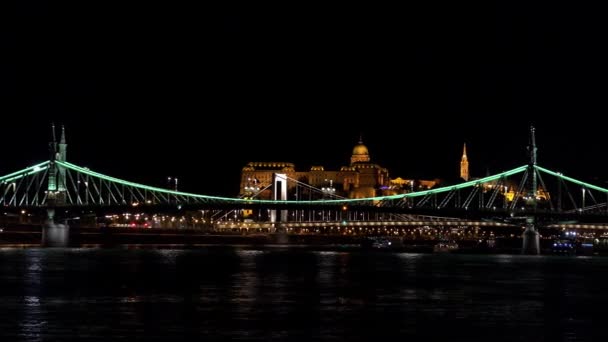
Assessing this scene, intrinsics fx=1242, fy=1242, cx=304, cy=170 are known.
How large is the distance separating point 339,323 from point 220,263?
1310 inches

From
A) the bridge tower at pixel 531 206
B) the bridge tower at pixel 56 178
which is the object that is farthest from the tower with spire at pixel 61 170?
the bridge tower at pixel 531 206

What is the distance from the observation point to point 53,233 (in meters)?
87.5

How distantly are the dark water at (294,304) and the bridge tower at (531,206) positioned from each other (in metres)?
32.4

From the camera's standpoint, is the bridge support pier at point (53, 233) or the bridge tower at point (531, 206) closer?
the bridge tower at point (531, 206)

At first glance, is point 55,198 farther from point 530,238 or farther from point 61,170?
point 530,238

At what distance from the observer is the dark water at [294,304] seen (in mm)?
24547

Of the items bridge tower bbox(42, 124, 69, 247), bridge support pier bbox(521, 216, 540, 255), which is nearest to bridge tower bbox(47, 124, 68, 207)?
bridge tower bbox(42, 124, 69, 247)

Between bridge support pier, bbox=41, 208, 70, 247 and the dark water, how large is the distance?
1402 inches

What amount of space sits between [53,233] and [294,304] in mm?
58635

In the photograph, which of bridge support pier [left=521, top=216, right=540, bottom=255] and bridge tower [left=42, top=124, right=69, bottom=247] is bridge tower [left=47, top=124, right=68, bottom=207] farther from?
bridge support pier [left=521, top=216, right=540, bottom=255]

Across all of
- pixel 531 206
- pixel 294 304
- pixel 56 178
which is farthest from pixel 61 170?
pixel 294 304

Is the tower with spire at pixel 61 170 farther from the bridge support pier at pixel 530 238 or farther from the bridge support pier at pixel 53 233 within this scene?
the bridge support pier at pixel 530 238

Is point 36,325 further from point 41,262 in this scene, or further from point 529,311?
point 41,262

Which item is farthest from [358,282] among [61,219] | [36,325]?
[61,219]
